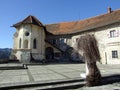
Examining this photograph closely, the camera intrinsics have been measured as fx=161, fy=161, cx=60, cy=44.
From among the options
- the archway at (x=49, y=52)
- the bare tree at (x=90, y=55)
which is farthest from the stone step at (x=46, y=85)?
the archway at (x=49, y=52)

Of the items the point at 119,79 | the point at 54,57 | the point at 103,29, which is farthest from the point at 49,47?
the point at 119,79

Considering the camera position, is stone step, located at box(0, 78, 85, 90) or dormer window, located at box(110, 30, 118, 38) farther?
dormer window, located at box(110, 30, 118, 38)

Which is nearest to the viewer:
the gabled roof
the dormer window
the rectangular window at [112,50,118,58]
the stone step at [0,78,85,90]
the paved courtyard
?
the stone step at [0,78,85,90]

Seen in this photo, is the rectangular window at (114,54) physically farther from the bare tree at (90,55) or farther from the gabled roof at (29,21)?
the bare tree at (90,55)

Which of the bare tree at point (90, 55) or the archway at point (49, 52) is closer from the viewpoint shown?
the bare tree at point (90, 55)

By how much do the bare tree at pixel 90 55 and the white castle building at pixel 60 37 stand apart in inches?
454

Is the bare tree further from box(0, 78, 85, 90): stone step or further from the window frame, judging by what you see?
the window frame

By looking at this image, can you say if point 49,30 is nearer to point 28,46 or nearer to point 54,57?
point 54,57

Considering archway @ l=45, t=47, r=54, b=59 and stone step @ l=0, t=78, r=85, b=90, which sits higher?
archway @ l=45, t=47, r=54, b=59

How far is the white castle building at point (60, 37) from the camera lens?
25.3 metres

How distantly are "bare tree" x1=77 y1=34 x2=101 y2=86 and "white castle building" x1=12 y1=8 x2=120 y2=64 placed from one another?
37.8ft

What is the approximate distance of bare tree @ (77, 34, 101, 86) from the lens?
Answer: 8727 millimetres

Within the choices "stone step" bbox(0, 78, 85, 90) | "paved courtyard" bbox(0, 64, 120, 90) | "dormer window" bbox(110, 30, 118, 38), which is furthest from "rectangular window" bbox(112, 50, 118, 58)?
"stone step" bbox(0, 78, 85, 90)

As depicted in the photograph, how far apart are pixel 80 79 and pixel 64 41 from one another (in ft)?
87.9
